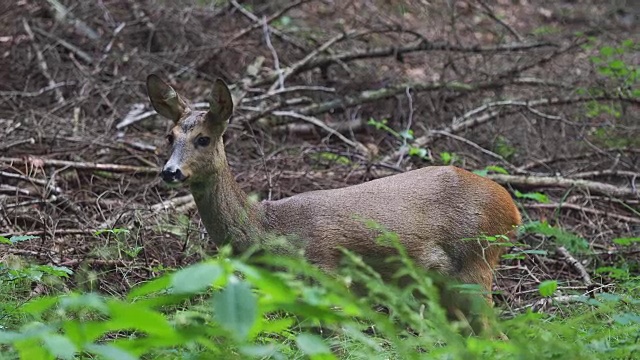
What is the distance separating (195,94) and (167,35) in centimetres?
115

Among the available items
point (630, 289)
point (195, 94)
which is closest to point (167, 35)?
point (195, 94)

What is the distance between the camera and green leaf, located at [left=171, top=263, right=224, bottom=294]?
5.69 ft

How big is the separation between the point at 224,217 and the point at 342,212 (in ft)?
2.10

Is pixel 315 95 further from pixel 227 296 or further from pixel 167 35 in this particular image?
pixel 227 296

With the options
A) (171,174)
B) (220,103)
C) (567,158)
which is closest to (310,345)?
(171,174)

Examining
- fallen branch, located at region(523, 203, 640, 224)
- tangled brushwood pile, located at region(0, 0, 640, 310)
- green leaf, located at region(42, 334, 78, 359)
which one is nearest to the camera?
green leaf, located at region(42, 334, 78, 359)

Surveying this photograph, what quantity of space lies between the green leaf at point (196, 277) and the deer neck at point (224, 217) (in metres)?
3.03

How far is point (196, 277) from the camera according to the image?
1.76 metres

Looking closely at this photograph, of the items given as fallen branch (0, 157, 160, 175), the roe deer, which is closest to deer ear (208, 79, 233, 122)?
the roe deer

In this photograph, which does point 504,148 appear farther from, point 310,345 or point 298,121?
point 310,345

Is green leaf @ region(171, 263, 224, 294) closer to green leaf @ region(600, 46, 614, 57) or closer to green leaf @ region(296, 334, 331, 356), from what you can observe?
green leaf @ region(296, 334, 331, 356)

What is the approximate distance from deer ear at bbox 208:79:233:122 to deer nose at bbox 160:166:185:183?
1.44 ft

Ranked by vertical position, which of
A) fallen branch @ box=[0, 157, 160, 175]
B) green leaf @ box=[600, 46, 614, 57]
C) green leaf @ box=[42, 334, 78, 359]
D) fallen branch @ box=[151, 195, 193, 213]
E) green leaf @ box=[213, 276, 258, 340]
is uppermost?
green leaf @ box=[213, 276, 258, 340]

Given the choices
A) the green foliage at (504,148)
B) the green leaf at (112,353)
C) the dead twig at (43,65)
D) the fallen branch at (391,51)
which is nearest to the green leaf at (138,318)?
the green leaf at (112,353)
